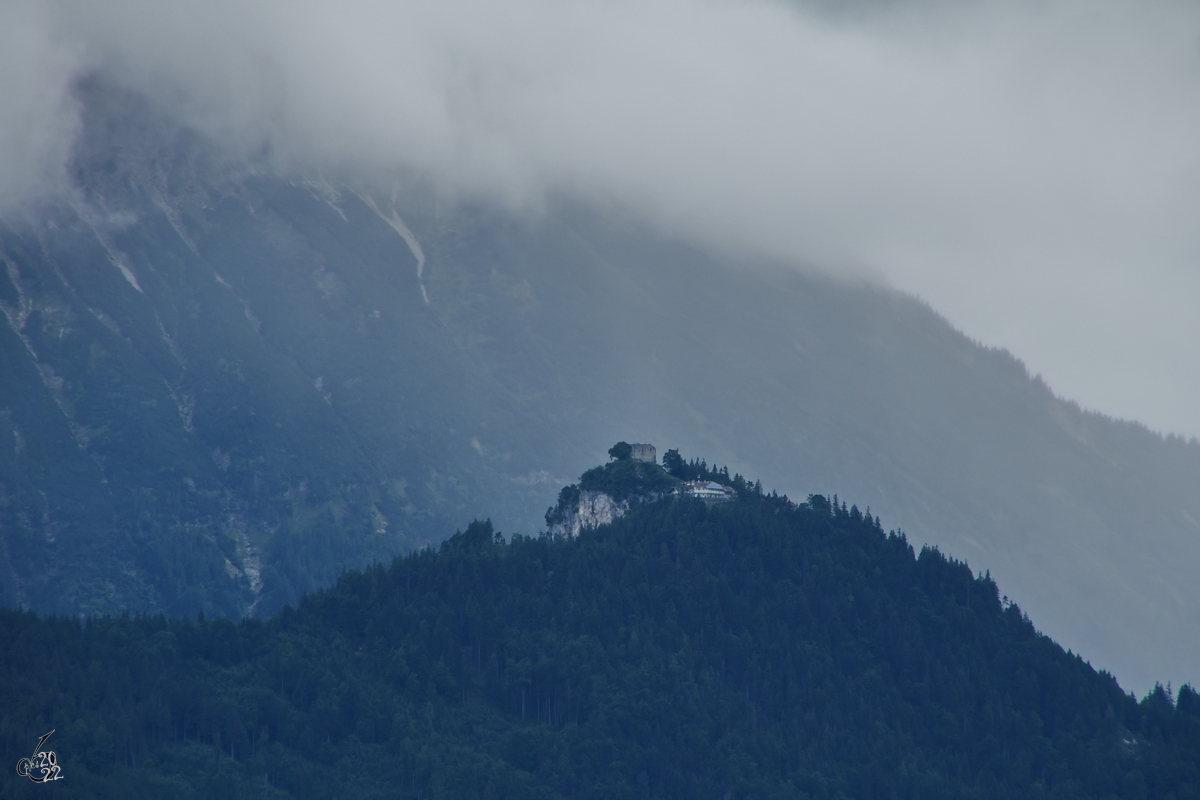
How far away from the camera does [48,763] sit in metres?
137

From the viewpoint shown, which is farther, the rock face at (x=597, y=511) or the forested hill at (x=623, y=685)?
the rock face at (x=597, y=511)

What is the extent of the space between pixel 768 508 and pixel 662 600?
17047 millimetres

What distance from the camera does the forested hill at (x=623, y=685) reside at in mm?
152500

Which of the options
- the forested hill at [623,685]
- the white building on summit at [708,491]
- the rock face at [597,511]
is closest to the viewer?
the forested hill at [623,685]

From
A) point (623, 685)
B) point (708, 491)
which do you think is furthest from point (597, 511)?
point (623, 685)

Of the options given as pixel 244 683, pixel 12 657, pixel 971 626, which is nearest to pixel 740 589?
pixel 971 626

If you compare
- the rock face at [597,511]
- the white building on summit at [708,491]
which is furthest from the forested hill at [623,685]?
the rock face at [597,511]

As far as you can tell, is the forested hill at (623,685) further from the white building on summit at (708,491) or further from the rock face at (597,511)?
the rock face at (597,511)

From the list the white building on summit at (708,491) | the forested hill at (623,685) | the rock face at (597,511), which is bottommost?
the forested hill at (623,685)

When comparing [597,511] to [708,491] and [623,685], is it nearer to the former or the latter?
[708,491]

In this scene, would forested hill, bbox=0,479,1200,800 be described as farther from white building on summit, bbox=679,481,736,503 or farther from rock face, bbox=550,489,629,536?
rock face, bbox=550,489,629,536

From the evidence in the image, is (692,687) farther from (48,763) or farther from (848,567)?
(48,763)

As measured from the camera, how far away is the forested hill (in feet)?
500

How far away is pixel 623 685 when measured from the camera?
549 feet
